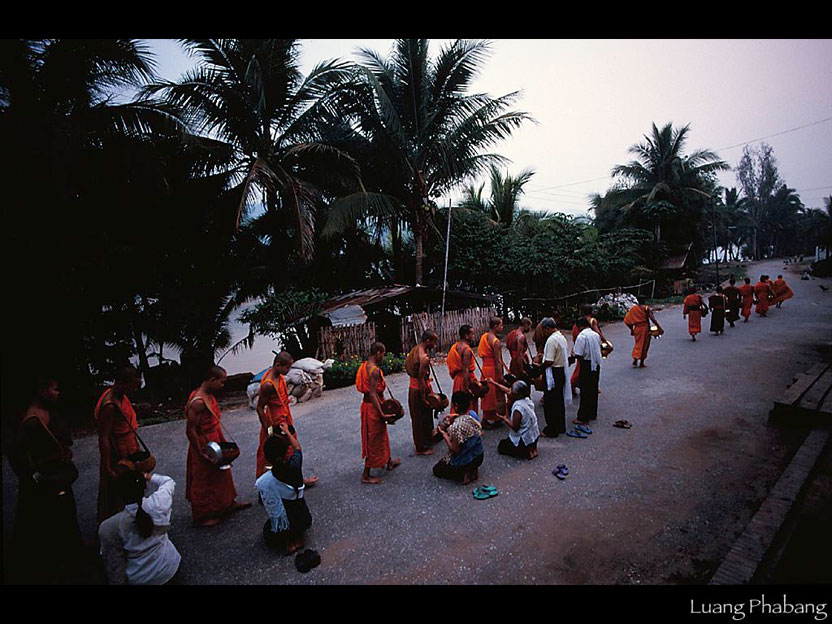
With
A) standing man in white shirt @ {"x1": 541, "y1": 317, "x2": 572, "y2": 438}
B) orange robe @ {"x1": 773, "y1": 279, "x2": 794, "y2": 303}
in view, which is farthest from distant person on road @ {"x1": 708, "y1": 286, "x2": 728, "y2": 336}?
standing man in white shirt @ {"x1": 541, "y1": 317, "x2": 572, "y2": 438}

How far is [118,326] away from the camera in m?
9.09

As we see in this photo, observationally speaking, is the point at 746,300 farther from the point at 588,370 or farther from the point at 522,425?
the point at 522,425

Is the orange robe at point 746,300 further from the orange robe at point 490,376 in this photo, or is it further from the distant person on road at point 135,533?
the distant person on road at point 135,533

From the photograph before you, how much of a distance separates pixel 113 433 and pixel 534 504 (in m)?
Answer: 4.33

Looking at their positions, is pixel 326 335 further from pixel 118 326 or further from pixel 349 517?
pixel 349 517

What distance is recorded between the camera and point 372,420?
5035 mm

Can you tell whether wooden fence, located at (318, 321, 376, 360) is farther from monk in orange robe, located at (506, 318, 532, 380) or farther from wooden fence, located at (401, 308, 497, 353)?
monk in orange robe, located at (506, 318, 532, 380)

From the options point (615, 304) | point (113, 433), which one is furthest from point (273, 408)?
point (615, 304)

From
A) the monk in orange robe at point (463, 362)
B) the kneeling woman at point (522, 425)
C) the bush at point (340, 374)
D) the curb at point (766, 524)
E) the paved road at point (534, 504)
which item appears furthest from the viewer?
the bush at point (340, 374)

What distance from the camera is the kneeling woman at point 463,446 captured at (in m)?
4.83

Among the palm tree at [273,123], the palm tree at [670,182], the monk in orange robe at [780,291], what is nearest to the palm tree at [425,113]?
the palm tree at [273,123]

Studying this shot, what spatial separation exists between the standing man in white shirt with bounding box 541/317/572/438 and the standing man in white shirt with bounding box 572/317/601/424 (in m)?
0.52

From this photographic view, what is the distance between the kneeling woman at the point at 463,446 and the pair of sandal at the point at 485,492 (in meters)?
0.24
